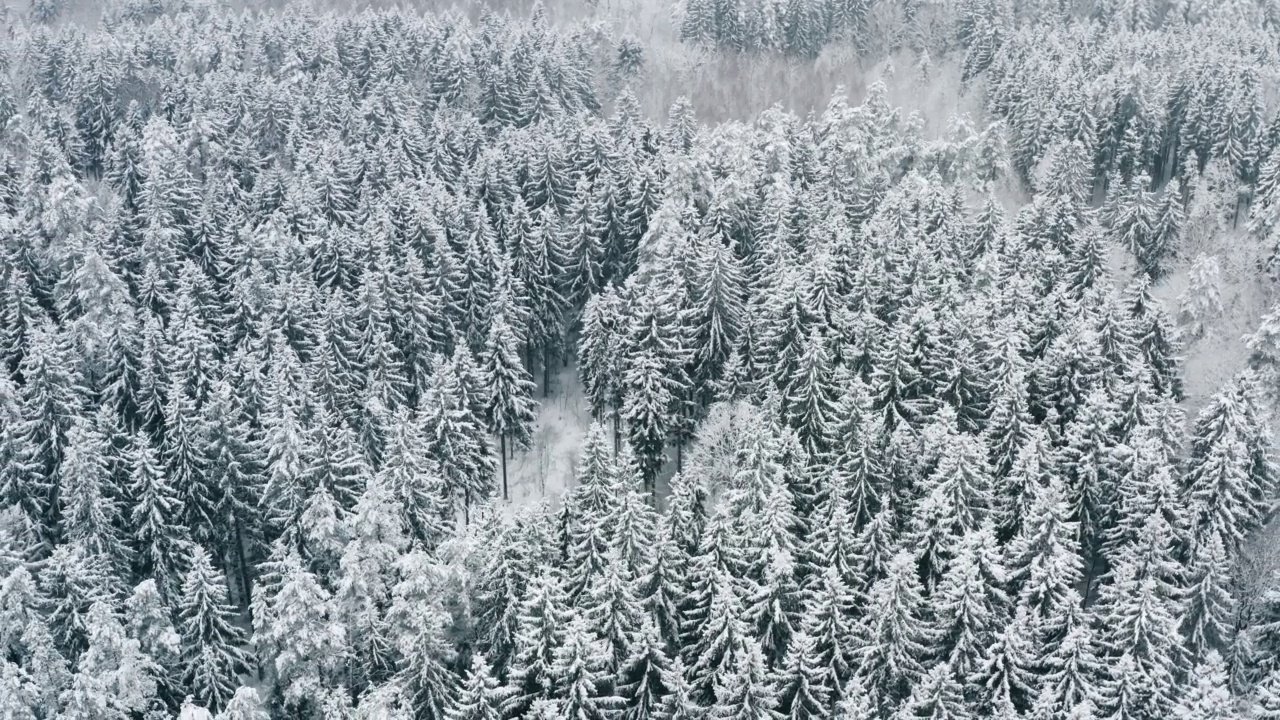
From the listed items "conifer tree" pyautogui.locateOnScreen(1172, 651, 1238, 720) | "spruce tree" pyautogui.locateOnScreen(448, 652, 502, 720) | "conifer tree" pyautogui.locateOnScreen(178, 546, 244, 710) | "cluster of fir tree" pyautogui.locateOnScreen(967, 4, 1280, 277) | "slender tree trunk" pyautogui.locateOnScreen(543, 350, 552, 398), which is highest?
"cluster of fir tree" pyautogui.locateOnScreen(967, 4, 1280, 277)

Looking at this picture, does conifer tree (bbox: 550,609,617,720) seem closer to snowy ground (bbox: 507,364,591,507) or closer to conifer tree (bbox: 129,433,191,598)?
conifer tree (bbox: 129,433,191,598)

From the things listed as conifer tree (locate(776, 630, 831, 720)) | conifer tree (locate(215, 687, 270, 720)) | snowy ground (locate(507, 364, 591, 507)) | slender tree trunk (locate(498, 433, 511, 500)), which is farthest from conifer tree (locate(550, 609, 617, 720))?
snowy ground (locate(507, 364, 591, 507))

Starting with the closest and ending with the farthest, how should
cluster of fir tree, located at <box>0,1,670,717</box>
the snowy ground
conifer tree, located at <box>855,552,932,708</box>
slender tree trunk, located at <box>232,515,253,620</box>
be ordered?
conifer tree, located at <box>855,552,932,708</box> → cluster of fir tree, located at <box>0,1,670,717</box> → slender tree trunk, located at <box>232,515,253,620</box> → the snowy ground

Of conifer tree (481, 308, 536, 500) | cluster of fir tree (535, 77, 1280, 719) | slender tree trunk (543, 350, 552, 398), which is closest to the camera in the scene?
cluster of fir tree (535, 77, 1280, 719)

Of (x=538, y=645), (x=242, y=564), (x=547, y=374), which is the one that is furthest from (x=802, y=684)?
(x=547, y=374)

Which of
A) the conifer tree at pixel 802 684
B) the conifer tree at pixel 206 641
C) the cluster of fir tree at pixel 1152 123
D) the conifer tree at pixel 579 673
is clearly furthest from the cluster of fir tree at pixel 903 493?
the cluster of fir tree at pixel 1152 123

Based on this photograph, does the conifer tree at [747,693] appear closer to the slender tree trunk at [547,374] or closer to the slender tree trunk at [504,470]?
the slender tree trunk at [504,470]

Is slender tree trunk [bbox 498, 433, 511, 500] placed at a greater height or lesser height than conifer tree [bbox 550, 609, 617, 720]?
lesser

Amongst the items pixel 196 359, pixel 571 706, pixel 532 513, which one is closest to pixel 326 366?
pixel 196 359

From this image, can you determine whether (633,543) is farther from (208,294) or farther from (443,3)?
(443,3)
